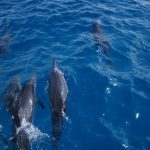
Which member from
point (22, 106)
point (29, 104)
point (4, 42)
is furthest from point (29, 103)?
point (4, 42)

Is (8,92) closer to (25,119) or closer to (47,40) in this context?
(25,119)

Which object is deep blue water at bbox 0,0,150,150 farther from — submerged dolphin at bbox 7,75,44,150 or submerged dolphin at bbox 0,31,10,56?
submerged dolphin at bbox 7,75,44,150

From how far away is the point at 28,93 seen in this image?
38.3 feet

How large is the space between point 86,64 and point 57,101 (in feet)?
11.4

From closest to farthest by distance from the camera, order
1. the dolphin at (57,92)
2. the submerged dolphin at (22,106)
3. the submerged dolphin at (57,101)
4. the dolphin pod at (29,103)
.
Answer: the submerged dolphin at (22,106) < the dolphin pod at (29,103) < the submerged dolphin at (57,101) < the dolphin at (57,92)

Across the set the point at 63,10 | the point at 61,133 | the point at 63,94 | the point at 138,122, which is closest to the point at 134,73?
the point at 138,122

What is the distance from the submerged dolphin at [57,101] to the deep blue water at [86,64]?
9.2 inches

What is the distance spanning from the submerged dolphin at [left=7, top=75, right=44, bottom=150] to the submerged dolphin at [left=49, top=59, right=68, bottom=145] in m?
0.60

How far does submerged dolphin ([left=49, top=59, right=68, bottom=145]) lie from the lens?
10782 mm

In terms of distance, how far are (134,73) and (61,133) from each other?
15.5ft

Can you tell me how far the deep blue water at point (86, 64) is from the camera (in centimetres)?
1091

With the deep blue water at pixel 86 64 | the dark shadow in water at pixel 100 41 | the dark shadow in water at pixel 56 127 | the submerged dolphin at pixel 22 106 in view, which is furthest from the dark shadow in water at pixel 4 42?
the dark shadow in water at pixel 56 127

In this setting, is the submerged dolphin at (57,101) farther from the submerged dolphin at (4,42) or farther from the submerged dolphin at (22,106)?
the submerged dolphin at (4,42)

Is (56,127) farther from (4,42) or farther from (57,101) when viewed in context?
(4,42)
